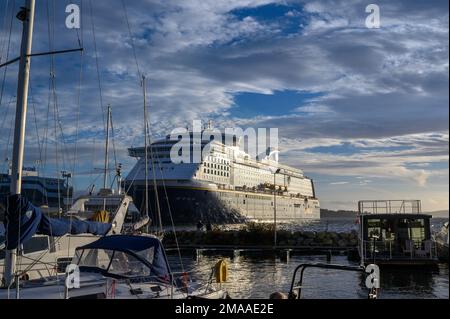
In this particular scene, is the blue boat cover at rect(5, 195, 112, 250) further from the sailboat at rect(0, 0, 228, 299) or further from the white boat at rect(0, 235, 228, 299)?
the white boat at rect(0, 235, 228, 299)

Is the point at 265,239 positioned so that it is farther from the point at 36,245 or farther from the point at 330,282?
the point at 36,245

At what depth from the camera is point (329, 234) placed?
150 feet

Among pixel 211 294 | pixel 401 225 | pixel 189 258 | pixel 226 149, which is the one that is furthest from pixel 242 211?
pixel 211 294

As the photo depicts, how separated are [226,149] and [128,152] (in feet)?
64.9

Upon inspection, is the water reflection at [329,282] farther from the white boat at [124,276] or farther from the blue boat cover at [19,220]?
the blue boat cover at [19,220]

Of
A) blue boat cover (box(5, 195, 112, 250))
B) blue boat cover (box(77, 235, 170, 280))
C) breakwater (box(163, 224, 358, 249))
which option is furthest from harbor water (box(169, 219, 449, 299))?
breakwater (box(163, 224, 358, 249))

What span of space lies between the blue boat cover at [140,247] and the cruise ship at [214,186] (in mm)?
37123

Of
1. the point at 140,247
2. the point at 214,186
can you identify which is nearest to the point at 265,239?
the point at 214,186

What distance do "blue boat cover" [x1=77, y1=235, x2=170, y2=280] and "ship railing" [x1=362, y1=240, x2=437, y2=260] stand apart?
62.2ft

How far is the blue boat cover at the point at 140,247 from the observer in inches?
462

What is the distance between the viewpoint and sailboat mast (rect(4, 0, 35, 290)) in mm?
10930

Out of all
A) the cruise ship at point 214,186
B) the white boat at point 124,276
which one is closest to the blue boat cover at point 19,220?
the white boat at point 124,276
